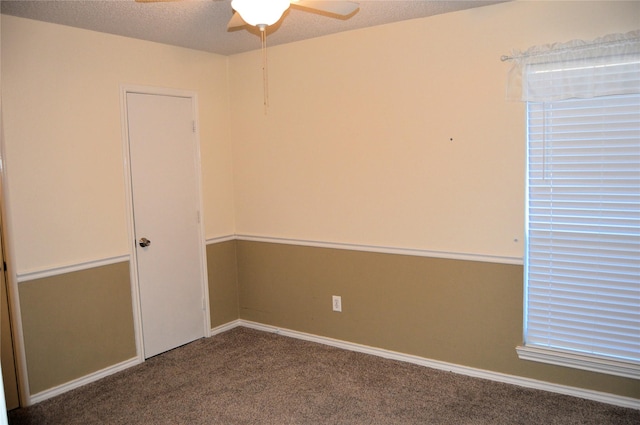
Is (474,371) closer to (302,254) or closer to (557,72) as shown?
(302,254)

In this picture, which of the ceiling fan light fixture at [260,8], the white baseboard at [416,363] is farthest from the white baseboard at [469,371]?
the ceiling fan light fixture at [260,8]

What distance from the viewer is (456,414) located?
2721 mm

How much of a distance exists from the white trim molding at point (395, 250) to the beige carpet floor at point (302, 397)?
812 millimetres

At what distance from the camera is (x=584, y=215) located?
2736 millimetres

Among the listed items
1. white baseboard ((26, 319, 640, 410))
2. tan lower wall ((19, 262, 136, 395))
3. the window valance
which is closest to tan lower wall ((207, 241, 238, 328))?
white baseboard ((26, 319, 640, 410))

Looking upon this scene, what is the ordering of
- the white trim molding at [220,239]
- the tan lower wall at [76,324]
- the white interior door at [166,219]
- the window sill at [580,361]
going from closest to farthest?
the window sill at [580,361] → the tan lower wall at [76,324] → the white interior door at [166,219] → the white trim molding at [220,239]

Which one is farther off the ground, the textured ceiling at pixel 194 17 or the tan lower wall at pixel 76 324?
the textured ceiling at pixel 194 17

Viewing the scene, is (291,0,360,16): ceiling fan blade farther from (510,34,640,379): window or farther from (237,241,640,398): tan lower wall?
(237,241,640,398): tan lower wall

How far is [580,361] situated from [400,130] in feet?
6.04

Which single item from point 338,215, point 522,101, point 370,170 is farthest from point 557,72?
point 338,215

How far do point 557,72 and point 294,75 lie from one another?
1.93 metres

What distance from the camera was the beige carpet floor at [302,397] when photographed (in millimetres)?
2715

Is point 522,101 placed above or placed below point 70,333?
above

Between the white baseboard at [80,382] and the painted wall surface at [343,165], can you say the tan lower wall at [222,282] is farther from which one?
the white baseboard at [80,382]
